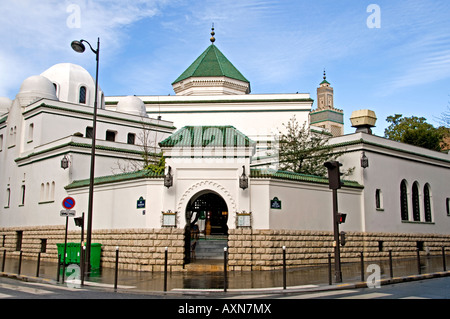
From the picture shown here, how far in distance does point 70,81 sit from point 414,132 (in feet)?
108

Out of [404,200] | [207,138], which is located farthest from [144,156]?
Result: [404,200]

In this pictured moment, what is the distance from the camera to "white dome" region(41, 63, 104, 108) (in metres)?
34.0

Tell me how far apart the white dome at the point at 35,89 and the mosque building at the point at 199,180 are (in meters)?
0.09

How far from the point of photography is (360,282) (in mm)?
13398

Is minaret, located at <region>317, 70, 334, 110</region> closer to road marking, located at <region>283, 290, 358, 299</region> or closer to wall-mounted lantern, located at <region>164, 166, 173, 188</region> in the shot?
wall-mounted lantern, located at <region>164, 166, 173, 188</region>

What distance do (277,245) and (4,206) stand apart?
22.1 meters

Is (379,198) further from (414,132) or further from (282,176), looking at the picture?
(414,132)

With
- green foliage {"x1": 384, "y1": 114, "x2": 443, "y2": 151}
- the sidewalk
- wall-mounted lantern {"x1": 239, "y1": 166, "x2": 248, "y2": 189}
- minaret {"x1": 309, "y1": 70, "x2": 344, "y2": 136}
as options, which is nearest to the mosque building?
wall-mounted lantern {"x1": 239, "y1": 166, "x2": 248, "y2": 189}

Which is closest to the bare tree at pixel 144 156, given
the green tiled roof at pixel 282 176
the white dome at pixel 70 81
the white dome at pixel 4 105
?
the white dome at pixel 70 81

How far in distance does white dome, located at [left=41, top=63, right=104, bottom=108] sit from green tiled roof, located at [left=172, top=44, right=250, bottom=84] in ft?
30.5

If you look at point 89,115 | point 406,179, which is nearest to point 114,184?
point 89,115
